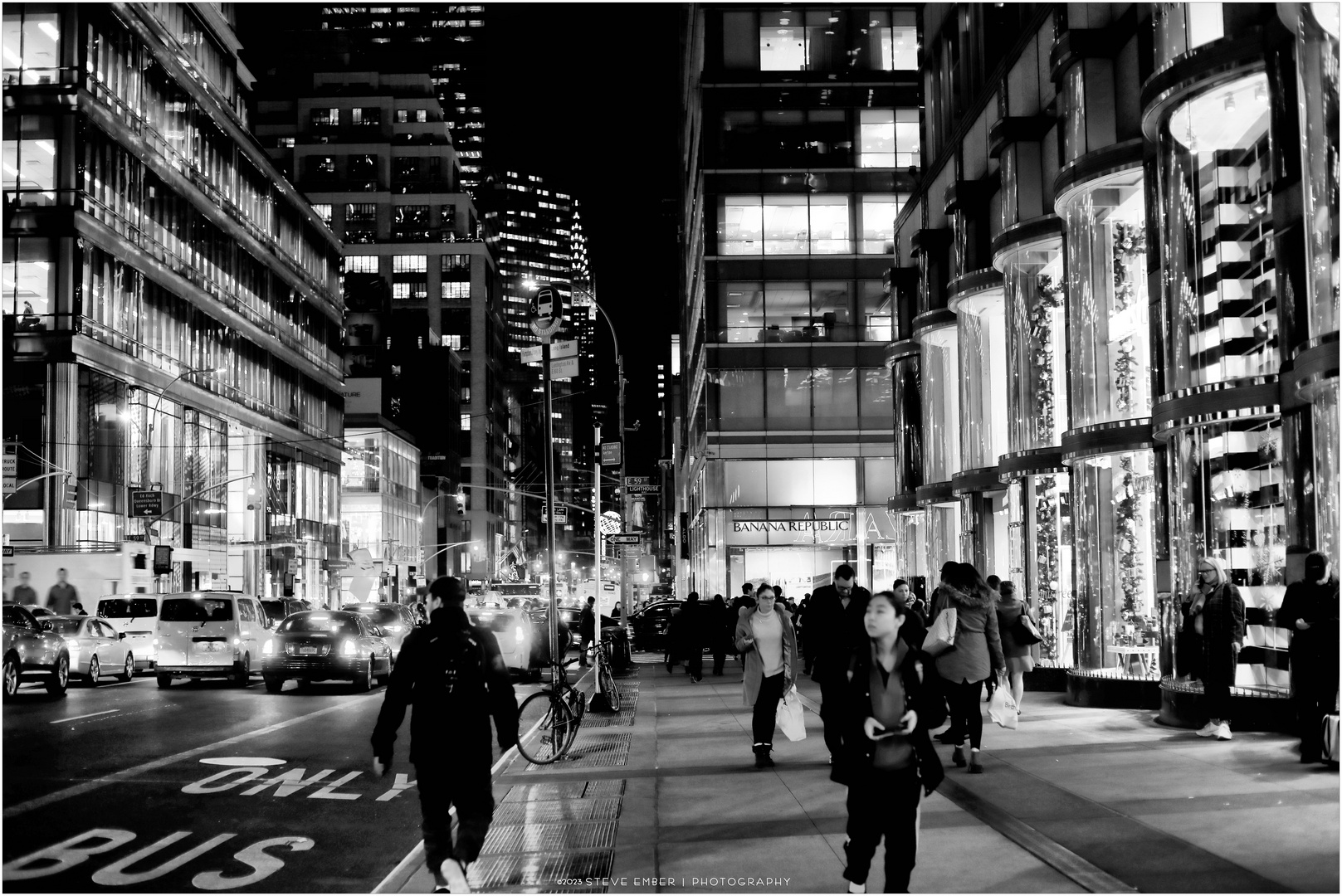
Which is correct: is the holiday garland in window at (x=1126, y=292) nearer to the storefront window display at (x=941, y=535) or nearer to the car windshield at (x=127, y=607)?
the storefront window display at (x=941, y=535)

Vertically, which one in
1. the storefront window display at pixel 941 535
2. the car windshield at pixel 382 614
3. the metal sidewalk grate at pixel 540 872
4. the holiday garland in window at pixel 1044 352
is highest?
the holiday garland in window at pixel 1044 352

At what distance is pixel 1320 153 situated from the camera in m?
13.4

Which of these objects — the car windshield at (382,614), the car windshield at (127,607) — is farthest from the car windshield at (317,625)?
the car windshield at (382,614)

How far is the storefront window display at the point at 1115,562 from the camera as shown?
19.1m

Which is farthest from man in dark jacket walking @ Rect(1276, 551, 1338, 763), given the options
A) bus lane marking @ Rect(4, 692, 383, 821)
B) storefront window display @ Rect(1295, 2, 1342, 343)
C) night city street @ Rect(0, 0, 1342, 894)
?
bus lane marking @ Rect(4, 692, 383, 821)

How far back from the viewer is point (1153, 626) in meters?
19.0

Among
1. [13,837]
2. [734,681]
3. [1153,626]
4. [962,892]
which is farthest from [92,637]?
[962,892]

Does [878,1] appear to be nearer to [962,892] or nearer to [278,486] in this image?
[278,486]

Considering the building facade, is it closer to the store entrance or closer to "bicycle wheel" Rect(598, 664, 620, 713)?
"bicycle wheel" Rect(598, 664, 620, 713)

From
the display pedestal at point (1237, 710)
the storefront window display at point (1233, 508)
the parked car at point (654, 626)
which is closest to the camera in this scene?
the display pedestal at point (1237, 710)

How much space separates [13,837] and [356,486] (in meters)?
93.3

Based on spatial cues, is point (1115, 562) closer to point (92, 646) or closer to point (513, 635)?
point (513, 635)

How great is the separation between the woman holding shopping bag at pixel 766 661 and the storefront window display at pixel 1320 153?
244 inches

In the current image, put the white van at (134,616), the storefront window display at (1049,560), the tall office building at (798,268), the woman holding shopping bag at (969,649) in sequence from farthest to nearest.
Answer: the tall office building at (798,268) < the white van at (134,616) < the storefront window display at (1049,560) < the woman holding shopping bag at (969,649)
